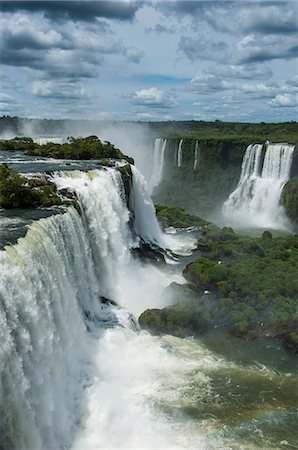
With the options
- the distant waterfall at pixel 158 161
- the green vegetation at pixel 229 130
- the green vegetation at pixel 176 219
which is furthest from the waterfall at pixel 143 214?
the distant waterfall at pixel 158 161

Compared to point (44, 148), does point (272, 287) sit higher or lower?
lower

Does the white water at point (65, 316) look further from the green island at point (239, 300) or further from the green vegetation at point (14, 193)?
the green vegetation at point (14, 193)

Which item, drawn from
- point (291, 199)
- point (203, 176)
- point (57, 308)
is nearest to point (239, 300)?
point (57, 308)

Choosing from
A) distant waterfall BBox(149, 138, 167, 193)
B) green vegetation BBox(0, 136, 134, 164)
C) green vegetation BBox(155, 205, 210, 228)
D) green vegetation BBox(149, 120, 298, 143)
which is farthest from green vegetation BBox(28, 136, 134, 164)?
green vegetation BBox(149, 120, 298, 143)

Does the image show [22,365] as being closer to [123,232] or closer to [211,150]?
[123,232]

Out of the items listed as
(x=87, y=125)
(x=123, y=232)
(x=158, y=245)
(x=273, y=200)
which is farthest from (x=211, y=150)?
(x=123, y=232)
